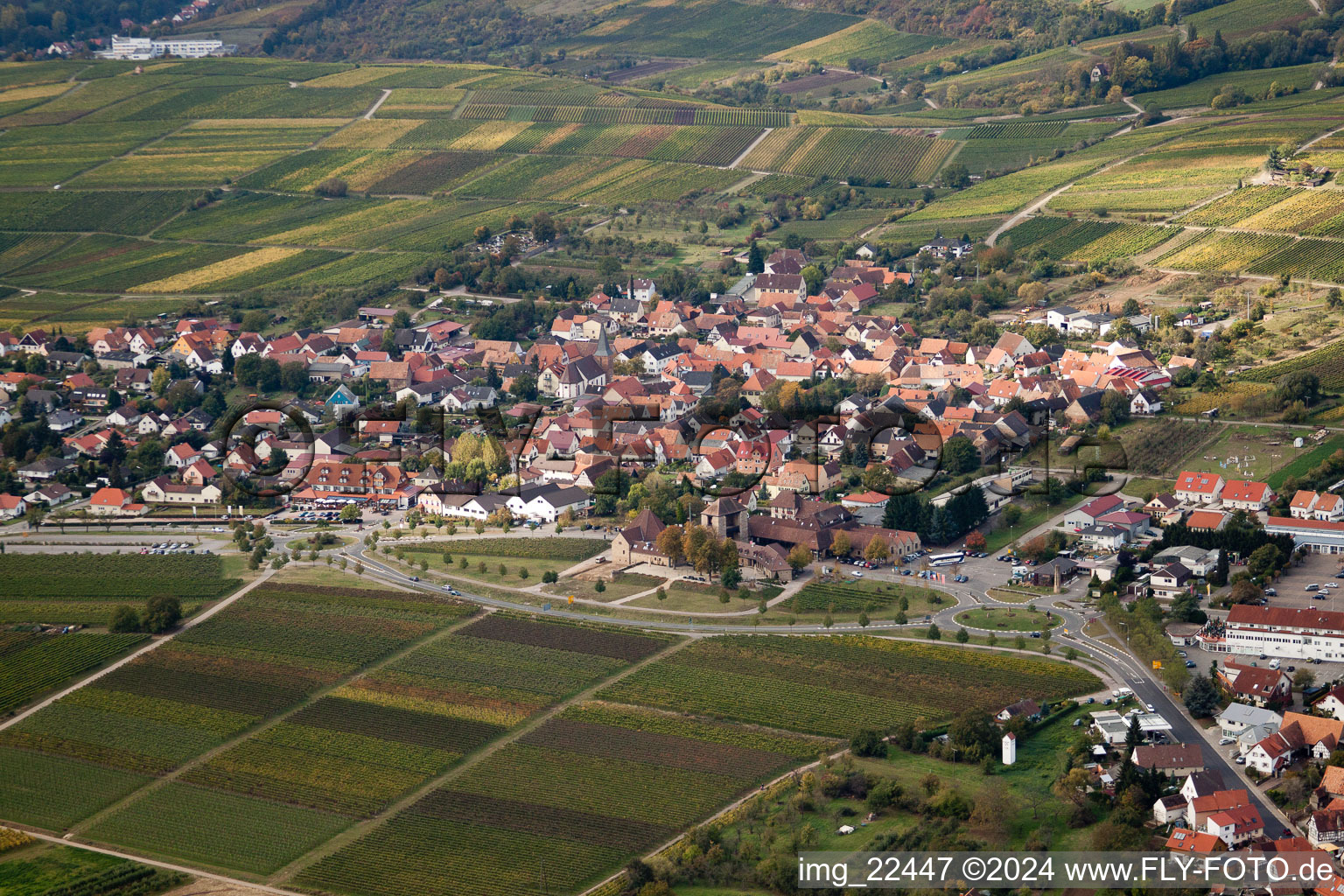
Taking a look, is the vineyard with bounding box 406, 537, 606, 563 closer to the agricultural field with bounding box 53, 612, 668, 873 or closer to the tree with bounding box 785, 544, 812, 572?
the agricultural field with bounding box 53, 612, 668, 873

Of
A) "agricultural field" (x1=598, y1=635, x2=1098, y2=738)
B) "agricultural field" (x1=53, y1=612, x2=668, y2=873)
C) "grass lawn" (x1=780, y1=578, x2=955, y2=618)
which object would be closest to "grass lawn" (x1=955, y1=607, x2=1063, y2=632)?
"grass lawn" (x1=780, y1=578, x2=955, y2=618)

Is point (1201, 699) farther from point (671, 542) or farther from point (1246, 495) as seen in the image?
point (671, 542)

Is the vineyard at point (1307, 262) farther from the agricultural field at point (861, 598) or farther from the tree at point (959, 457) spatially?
the agricultural field at point (861, 598)

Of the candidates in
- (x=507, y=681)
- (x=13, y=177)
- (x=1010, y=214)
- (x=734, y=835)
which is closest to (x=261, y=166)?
(x=13, y=177)

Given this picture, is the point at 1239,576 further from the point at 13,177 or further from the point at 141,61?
the point at 141,61

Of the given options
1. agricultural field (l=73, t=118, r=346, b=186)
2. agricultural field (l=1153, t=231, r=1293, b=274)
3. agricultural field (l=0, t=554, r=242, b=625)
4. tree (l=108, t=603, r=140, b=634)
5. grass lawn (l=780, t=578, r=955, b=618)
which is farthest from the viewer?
agricultural field (l=73, t=118, r=346, b=186)

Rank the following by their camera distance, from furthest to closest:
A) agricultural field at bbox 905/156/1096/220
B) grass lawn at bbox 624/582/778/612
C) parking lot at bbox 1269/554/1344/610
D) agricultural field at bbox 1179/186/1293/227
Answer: agricultural field at bbox 905/156/1096/220, agricultural field at bbox 1179/186/1293/227, grass lawn at bbox 624/582/778/612, parking lot at bbox 1269/554/1344/610
